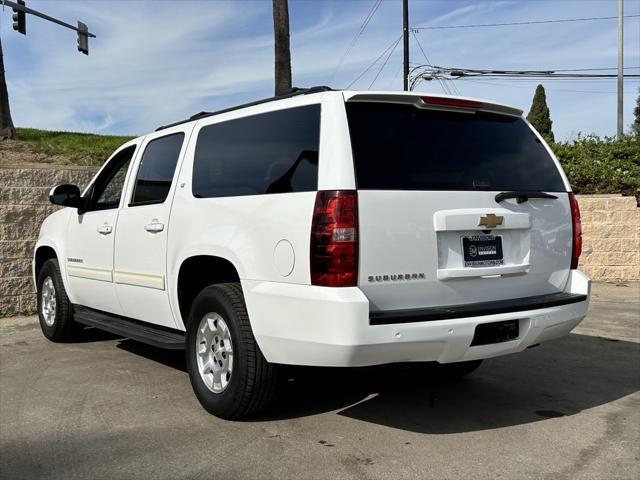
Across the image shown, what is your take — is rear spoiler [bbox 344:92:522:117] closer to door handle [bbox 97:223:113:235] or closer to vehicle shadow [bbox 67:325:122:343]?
door handle [bbox 97:223:113:235]

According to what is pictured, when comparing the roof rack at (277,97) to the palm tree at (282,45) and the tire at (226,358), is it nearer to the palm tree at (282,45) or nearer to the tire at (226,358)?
the tire at (226,358)

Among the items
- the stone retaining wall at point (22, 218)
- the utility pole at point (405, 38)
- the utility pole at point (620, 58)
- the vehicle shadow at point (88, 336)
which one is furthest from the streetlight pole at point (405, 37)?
the vehicle shadow at point (88, 336)

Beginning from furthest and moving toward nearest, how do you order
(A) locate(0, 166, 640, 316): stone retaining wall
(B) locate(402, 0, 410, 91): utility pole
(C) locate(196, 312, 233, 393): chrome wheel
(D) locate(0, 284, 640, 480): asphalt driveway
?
1. (B) locate(402, 0, 410, 91): utility pole
2. (A) locate(0, 166, 640, 316): stone retaining wall
3. (C) locate(196, 312, 233, 393): chrome wheel
4. (D) locate(0, 284, 640, 480): asphalt driveway

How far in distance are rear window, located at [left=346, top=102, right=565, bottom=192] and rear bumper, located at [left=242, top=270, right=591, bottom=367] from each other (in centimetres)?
70

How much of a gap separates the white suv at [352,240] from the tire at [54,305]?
1.92m

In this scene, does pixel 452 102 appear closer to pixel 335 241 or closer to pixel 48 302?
pixel 335 241

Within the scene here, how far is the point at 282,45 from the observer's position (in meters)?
13.4

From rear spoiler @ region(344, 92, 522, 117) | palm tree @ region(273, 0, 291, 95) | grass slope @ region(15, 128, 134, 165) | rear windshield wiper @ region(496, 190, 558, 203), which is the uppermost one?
palm tree @ region(273, 0, 291, 95)

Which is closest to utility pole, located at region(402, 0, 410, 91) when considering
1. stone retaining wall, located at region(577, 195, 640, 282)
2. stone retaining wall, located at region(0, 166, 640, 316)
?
stone retaining wall, located at region(577, 195, 640, 282)

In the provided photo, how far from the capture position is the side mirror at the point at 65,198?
6012mm

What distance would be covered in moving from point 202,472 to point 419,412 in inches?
64.8

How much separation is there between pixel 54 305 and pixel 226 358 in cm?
325

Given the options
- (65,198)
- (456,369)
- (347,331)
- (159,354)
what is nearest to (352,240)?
(347,331)

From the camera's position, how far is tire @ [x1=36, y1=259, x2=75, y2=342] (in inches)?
255
